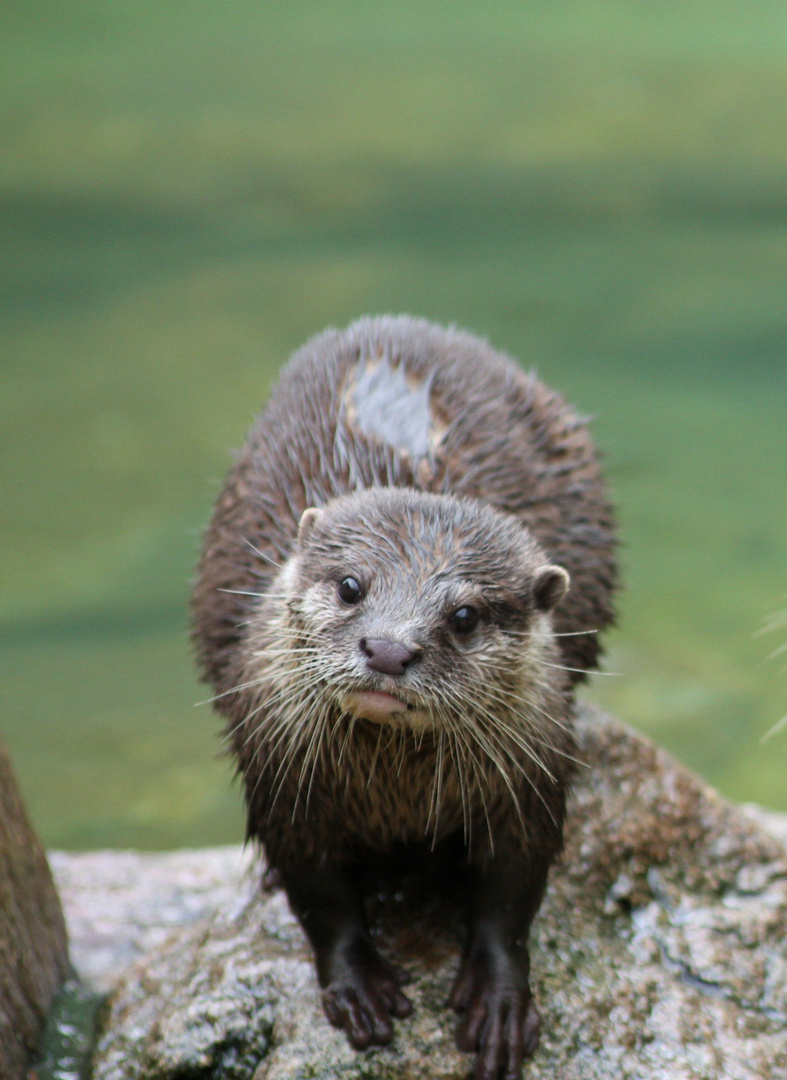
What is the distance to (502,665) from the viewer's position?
2650mm

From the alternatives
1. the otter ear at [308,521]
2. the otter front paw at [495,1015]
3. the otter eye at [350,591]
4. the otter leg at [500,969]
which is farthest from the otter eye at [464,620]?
the otter front paw at [495,1015]

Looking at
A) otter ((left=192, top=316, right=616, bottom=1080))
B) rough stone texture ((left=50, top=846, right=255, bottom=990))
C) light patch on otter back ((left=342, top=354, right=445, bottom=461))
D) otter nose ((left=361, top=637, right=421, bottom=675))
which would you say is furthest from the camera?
rough stone texture ((left=50, top=846, right=255, bottom=990))

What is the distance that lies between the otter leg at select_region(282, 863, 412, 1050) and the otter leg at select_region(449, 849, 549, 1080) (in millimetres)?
119

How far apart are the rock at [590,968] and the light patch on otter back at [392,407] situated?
0.77 metres

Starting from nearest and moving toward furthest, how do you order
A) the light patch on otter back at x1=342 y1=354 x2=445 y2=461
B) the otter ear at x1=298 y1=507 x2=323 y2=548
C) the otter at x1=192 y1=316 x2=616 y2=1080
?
the otter at x1=192 y1=316 x2=616 y2=1080
the otter ear at x1=298 y1=507 x2=323 y2=548
the light patch on otter back at x1=342 y1=354 x2=445 y2=461

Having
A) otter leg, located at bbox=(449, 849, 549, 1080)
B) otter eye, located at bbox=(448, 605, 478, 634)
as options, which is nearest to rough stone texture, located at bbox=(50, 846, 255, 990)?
otter leg, located at bbox=(449, 849, 549, 1080)

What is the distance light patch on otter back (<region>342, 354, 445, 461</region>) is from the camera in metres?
3.26

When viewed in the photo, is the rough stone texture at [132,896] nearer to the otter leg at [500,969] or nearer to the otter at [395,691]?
the otter at [395,691]

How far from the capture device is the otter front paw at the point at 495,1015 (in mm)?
2703

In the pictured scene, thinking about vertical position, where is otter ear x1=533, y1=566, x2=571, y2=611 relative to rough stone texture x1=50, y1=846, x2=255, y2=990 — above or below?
above

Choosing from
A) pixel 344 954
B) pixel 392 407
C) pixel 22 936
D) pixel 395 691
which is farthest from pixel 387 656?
pixel 22 936

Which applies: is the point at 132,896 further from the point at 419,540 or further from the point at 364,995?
the point at 419,540

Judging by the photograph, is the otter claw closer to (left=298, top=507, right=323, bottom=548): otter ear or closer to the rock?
the rock

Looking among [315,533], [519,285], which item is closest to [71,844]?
[315,533]
